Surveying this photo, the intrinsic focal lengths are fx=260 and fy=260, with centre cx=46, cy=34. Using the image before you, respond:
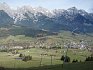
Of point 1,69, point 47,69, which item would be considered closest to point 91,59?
point 47,69

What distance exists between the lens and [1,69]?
159m

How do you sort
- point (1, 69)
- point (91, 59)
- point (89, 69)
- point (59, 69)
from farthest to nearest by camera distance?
point (91, 59)
point (1, 69)
point (59, 69)
point (89, 69)

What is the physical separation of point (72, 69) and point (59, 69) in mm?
7964

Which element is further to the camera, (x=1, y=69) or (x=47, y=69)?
(x=1, y=69)

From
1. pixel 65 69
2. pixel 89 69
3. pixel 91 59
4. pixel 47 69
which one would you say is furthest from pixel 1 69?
pixel 91 59

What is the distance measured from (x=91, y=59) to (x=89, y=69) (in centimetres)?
6476

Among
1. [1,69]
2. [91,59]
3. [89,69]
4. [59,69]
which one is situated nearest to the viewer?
[89,69]

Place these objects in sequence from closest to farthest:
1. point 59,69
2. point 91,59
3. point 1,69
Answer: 1. point 59,69
2. point 1,69
3. point 91,59

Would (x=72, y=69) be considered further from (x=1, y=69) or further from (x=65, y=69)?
(x=1, y=69)

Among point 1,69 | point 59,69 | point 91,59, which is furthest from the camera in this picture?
point 91,59

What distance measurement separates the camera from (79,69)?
449ft

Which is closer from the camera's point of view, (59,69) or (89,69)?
(89,69)

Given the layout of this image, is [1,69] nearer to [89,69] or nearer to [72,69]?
[72,69]

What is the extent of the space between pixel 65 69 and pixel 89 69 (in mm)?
13297
